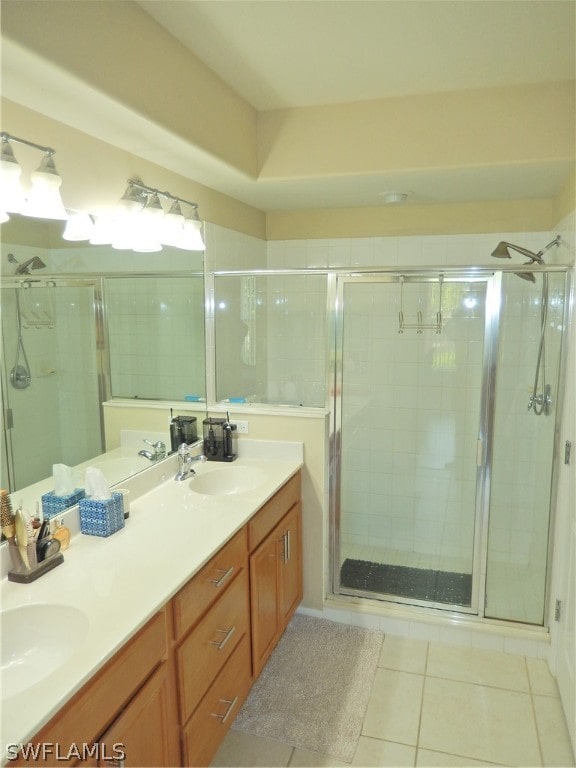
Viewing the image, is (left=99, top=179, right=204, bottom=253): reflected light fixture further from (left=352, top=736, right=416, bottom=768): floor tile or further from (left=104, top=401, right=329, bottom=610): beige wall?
(left=352, top=736, right=416, bottom=768): floor tile

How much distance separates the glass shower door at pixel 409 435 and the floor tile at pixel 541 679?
1.70 feet

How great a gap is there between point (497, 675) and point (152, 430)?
6.42ft

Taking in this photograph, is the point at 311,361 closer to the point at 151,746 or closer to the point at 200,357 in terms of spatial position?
the point at 200,357

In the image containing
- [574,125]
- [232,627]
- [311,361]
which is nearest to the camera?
[232,627]

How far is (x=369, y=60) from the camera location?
2039 mm

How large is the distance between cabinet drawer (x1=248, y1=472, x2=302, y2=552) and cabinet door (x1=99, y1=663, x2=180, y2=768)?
0.68 metres

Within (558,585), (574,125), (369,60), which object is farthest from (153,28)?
(558,585)

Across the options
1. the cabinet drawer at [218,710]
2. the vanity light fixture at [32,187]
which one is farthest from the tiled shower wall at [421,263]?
the vanity light fixture at [32,187]

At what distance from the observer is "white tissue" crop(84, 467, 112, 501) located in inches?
71.4

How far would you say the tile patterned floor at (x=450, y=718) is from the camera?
194 cm

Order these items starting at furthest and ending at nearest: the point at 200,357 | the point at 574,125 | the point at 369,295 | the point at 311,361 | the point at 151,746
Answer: the point at 311,361, the point at 369,295, the point at 200,357, the point at 574,125, the point at 151,746

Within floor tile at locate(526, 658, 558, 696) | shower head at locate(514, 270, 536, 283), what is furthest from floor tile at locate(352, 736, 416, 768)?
shower head at locate(514, 270, 536, 283)

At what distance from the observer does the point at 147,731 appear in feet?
4.48

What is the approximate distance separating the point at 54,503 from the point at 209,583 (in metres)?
0.60
